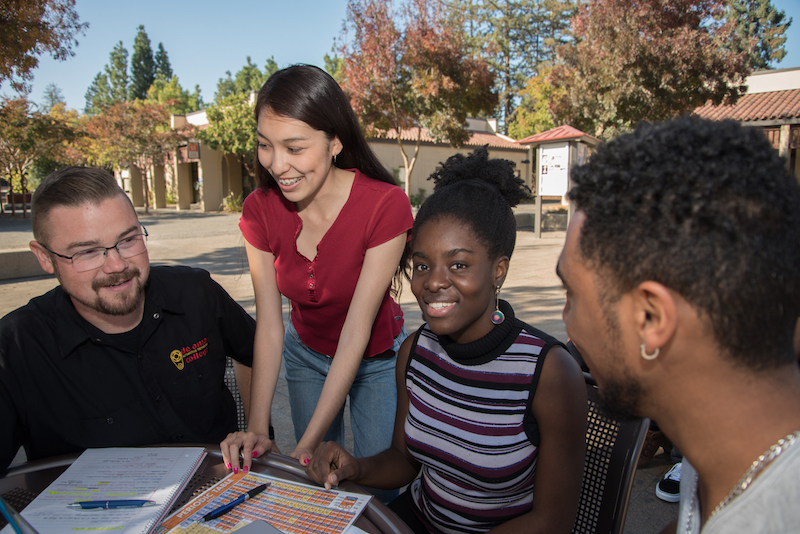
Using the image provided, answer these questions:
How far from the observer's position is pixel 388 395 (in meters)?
2.09

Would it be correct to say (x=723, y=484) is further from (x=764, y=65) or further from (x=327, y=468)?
(x=764, y=65)

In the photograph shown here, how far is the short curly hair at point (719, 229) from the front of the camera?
773 mm

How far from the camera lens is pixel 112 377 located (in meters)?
1.77

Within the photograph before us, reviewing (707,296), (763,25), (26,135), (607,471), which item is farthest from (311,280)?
(763,25)

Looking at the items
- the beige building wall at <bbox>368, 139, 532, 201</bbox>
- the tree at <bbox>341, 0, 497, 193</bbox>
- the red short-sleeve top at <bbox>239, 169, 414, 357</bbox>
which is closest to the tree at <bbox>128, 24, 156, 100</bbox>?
the beige building wall at <bbox>368, 139, 532, 201</bbox>

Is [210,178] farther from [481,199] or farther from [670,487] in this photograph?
[481,199]

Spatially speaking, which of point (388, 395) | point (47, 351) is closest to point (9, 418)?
point (47, 351)

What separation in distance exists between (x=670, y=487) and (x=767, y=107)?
1751 centimetres

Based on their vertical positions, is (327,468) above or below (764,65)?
below

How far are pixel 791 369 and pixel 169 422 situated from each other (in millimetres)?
1763

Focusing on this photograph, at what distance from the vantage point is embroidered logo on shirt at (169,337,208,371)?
74.5 inches

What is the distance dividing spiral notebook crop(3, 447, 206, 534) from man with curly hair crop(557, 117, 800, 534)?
1.12m

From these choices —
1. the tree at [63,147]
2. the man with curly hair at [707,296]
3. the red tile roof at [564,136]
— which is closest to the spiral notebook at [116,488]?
the man with curly hair at [707,296]

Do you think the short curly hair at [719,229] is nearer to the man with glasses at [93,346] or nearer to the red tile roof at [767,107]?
the man with glasses at [93,346]
